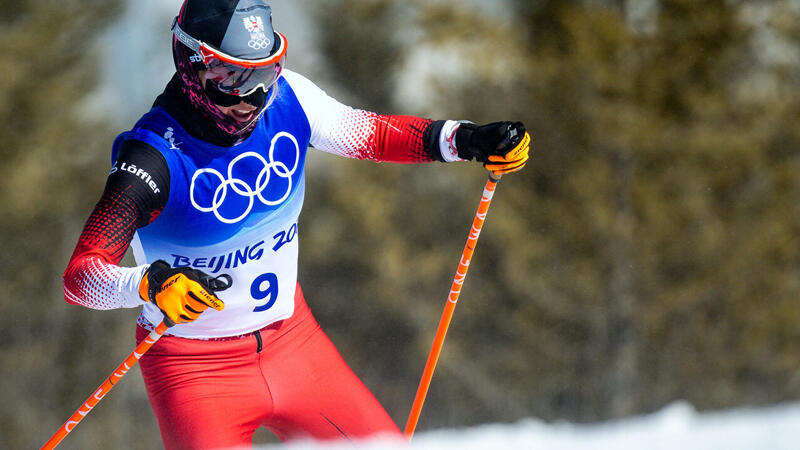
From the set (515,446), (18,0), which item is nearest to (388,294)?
(18,0)

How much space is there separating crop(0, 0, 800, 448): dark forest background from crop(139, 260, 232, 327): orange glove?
13434 mm

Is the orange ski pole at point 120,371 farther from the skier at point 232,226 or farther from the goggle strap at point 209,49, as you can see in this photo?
the goggle strap at point 209,49

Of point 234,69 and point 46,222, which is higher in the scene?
point 46,222

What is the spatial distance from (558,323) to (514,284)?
3.37ft

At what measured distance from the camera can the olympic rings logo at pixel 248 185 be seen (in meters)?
2.69

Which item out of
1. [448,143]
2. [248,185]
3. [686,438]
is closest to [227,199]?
[248,185]

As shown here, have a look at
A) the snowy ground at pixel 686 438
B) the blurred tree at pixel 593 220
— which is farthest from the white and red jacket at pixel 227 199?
the blurred tree at pixel 593 220

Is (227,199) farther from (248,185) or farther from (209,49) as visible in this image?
(209,49)

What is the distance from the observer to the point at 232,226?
2.75 metres

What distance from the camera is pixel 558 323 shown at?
16406mm

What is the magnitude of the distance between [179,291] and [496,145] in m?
1.13

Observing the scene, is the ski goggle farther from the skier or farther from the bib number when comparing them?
the bib number

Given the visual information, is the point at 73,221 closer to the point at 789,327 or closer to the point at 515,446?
the point at 789,327

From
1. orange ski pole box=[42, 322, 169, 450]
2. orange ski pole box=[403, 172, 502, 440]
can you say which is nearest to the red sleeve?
orange ski pole box=[403, 172, 502, 440]
